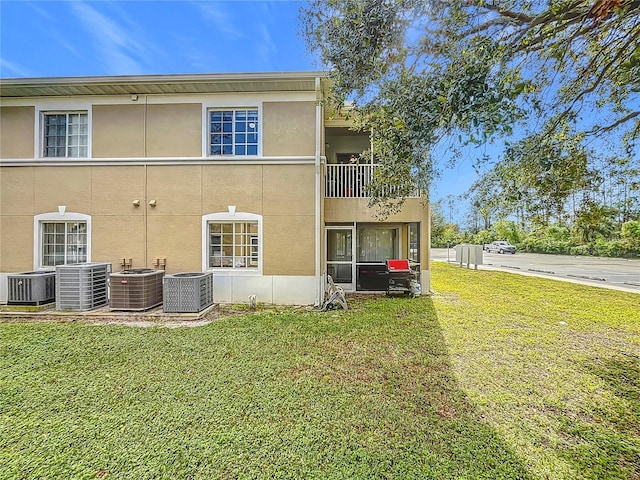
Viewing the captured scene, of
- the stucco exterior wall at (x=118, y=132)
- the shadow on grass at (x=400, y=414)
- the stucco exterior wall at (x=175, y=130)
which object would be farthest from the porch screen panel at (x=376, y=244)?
the stucco exterior wall at (x=118, y=132)

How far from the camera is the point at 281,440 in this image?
9.67 feet

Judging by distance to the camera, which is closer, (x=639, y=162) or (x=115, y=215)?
(x=639, y=162)

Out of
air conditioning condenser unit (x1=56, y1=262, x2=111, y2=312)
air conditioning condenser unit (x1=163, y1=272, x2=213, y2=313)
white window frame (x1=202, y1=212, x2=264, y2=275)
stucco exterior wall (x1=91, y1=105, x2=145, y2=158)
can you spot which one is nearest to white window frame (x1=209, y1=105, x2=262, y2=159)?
white window frame (x1=202, y1=212, x2=264, y2=275)

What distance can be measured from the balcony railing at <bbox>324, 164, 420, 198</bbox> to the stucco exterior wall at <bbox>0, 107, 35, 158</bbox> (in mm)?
8870

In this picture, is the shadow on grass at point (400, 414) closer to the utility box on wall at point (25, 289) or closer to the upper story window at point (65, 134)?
Answer: the utility box on wall at point (25, 289)

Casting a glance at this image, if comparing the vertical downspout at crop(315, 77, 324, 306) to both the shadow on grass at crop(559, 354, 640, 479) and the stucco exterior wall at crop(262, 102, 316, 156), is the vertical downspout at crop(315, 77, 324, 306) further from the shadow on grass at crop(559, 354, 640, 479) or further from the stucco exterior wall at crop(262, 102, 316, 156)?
the shadow on grass at crop(559, 354, 640, 479)

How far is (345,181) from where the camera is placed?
1024cm

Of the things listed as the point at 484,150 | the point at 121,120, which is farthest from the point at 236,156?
the point at 484,150

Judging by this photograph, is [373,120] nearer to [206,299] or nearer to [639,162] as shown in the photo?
[639,162]

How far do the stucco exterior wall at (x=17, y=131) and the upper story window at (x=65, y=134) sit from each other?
13.3 inches

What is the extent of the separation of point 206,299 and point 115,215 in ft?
12.4

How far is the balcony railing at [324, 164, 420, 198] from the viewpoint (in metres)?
10.2

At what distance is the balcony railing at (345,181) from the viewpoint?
1023 centimetres

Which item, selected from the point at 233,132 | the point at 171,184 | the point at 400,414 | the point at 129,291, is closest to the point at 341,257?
the point at 233,132
